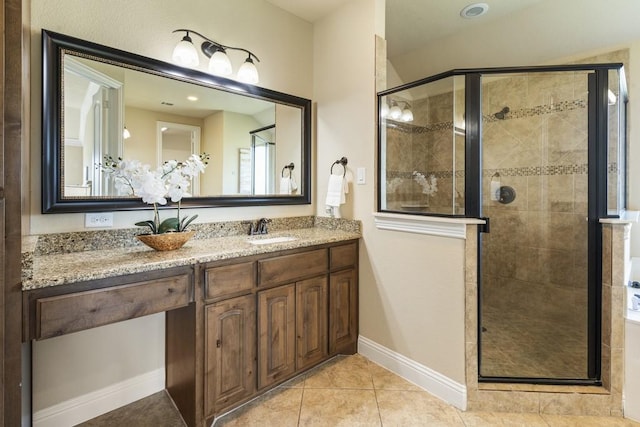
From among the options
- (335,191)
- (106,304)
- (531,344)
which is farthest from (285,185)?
(531,344)

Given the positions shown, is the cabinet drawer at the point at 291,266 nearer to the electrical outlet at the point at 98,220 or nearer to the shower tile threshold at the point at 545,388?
the electrical outlet at the point at 98,220

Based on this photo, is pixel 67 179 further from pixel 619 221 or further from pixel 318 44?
pixel 619 221

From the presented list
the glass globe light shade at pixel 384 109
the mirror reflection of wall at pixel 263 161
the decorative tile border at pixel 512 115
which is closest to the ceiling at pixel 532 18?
the decorative tile border at pixel 512 115

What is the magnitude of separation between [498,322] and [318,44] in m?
2.93

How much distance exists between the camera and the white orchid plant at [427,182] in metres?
2.25

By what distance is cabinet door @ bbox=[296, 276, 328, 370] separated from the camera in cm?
193

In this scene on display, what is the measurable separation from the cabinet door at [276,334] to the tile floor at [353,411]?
0.15 metres

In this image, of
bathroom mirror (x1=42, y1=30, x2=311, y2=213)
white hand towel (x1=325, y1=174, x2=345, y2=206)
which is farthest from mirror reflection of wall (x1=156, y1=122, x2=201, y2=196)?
white hand towel (x1=325, y1=174, x2=345, y2=206)

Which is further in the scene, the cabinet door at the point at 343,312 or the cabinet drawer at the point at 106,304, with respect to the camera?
the cabinet door at the point at 343,312

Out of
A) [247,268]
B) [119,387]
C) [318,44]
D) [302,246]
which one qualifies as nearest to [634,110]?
[318,44]

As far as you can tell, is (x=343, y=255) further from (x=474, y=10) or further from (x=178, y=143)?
(x=474, y=10)

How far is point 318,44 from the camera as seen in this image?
2.62m

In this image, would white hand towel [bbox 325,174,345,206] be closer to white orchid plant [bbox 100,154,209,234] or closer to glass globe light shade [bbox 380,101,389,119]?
glass globe light shade [bbox 380,101,389,119]

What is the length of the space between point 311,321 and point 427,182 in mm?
1367
